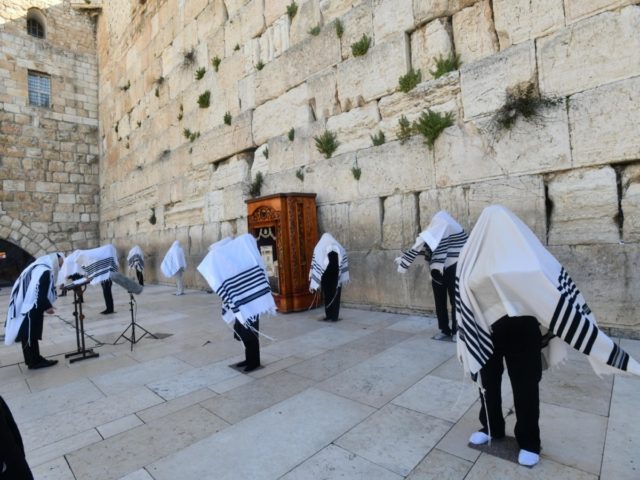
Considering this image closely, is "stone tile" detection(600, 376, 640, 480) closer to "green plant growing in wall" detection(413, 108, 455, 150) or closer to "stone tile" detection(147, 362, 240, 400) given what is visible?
"stone tile" detection(147, 362, 240, 400)

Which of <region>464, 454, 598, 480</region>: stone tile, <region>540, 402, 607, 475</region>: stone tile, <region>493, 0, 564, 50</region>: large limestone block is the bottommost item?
<region>464, 454, 598, 480</region>: stone tile

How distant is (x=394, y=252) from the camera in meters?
6.08

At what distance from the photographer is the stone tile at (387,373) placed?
121 inches

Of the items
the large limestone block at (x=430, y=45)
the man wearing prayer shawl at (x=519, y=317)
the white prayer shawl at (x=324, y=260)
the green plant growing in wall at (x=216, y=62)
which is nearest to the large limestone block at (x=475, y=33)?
the large limestone block at (x=430, y=45)

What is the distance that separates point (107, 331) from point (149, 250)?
7.44 metres

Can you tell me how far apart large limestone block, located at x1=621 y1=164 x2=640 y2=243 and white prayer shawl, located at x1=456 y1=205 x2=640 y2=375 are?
2784 mm

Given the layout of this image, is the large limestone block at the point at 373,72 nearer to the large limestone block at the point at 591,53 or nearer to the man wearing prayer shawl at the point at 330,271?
the large limestone block at the point at 591,53

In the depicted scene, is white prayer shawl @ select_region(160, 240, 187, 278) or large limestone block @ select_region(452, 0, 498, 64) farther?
white prayer shawl @ select_region(160, 240, 187, 278)

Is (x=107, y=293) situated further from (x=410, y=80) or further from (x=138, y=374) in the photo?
(x=410, y=80)

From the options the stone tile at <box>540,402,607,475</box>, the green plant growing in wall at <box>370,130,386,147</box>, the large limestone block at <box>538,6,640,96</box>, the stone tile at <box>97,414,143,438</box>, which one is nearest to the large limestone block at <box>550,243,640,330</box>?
the large limestone block at <box>538,6,640,96</box>

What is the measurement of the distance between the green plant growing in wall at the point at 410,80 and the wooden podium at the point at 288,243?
237 centimetres

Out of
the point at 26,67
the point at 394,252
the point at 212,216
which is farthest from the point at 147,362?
the point at 26,67

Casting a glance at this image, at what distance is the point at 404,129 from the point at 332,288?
2.72m

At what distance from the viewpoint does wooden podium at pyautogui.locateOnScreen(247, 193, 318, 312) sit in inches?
255
